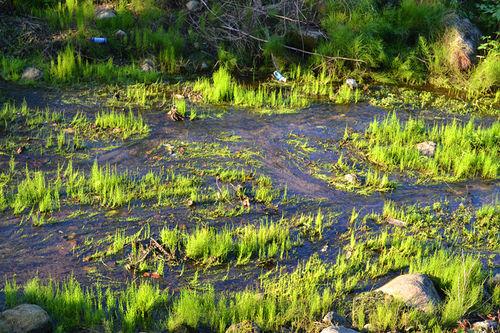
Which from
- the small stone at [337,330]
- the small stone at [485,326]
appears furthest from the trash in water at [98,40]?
the small stone at [485,326]

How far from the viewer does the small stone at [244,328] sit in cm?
444

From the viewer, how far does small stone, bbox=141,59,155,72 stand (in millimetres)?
9853

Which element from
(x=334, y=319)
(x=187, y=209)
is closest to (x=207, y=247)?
(x=187, y=209)

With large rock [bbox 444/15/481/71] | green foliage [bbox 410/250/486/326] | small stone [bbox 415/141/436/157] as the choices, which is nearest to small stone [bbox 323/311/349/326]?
green foliage [bbox 410/250/486/326]

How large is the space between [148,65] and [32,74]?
1.70 m

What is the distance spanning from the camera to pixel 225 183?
6.93 metres

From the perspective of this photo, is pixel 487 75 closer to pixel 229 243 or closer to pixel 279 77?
pixel 279 77

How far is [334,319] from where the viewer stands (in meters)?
4.71

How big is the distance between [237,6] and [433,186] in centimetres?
512

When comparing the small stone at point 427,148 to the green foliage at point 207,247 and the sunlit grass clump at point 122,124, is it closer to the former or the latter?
the green foliage at point 207,247

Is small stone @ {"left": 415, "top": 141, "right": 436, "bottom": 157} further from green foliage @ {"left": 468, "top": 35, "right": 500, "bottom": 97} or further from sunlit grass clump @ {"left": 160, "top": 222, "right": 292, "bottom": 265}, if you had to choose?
sunlit grass clump @ {"left": 160, "top": 222, "right": 292, "bottom": 265}

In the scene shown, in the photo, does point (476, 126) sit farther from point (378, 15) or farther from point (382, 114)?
point (378, 15)

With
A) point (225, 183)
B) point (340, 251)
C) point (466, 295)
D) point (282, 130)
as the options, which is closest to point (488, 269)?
point (466, 295)

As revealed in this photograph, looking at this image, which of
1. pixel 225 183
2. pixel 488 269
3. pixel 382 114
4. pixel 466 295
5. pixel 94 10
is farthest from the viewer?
pixel 94 10
